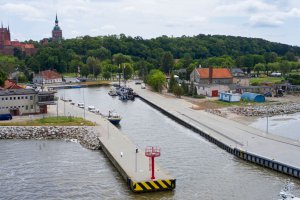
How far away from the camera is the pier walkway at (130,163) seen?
1144 inches

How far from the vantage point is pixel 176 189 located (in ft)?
97.3

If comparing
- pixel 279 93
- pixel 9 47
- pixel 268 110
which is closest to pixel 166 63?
pixel 279 93

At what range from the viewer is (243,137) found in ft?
142

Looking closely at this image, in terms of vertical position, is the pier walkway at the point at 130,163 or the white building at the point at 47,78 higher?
the white building at the point at 47,78

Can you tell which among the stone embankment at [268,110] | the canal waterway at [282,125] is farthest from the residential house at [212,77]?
the canal waterway at [282,125]

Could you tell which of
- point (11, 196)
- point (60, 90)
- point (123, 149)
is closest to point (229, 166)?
point (123, 149)

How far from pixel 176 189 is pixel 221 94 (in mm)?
43710

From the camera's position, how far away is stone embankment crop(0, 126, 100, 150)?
44.7 m

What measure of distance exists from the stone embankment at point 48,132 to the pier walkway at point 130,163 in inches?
57.0

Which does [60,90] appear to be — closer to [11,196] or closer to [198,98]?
[198,98]

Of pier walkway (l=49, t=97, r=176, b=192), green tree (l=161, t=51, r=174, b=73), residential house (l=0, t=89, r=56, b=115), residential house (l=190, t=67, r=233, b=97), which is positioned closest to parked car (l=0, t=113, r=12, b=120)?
residential house (l=0, t=89, r=56, b=115)

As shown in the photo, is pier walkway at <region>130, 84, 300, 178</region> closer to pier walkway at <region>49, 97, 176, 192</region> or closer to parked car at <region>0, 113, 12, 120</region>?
pier walkway at <region>49, 97, 176, 192</region>

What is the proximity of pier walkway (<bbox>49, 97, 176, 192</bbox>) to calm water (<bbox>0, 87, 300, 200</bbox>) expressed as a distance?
549 millimetres

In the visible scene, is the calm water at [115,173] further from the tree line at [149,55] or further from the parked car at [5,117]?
the tree line at [149,55]
